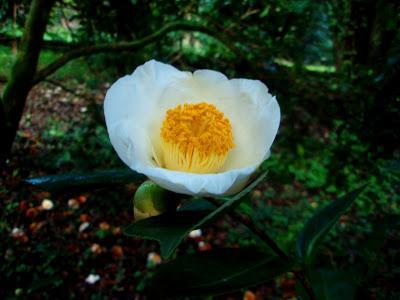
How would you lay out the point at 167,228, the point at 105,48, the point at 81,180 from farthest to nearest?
the point at 105,48 → the point at 81,180 → the point at 167,228

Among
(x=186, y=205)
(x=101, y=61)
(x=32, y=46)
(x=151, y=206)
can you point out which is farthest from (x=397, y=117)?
(x=101, y=61)


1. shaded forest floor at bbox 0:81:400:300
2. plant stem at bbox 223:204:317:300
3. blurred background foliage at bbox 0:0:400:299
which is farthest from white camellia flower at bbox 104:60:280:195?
shaded forest floor at bbox 0:81:400:300

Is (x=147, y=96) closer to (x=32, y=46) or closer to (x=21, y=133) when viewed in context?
(x=32, y=46)

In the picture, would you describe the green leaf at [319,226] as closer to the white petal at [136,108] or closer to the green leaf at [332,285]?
the green leaf at [332,285]

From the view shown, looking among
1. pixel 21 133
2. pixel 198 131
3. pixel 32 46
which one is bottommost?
pixel 21 133

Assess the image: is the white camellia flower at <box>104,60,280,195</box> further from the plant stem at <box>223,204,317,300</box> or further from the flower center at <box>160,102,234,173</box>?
the plant stem at <box>223,204,317,300</box>

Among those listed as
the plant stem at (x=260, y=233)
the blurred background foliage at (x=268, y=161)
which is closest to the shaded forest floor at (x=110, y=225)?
the blurred background foliage at (x=268, y=161)

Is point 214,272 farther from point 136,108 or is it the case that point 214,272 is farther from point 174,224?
point 136,108

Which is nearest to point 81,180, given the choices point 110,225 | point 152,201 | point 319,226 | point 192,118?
point 152,201
